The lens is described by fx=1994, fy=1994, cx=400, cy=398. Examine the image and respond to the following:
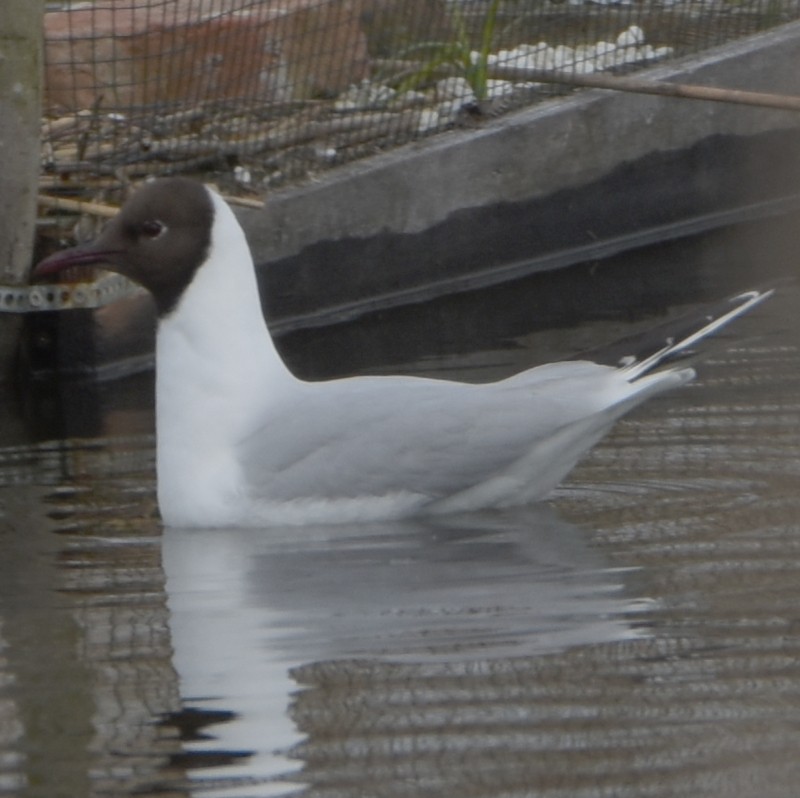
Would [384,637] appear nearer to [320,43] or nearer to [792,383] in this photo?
[792,383]

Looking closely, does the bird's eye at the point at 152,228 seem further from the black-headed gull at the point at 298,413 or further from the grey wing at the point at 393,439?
the grey wing at the point at 393,439

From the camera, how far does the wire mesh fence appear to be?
27.4 feet

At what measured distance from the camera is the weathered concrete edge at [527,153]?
28.7 ft

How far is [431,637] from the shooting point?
13.8 feet

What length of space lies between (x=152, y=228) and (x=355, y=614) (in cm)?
154

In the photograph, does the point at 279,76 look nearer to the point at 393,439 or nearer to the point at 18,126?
the point at 18,126

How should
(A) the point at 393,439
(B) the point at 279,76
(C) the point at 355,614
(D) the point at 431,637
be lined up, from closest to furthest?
(D) the point at 431,637
(C) the point at 355,614
(A) the point at 393,439
(B) the point at 279,76

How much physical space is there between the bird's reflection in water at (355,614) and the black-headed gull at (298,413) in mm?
93

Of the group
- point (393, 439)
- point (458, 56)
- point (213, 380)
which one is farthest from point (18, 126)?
point (393, 439)

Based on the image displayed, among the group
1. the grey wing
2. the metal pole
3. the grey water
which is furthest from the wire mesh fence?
the grey wing

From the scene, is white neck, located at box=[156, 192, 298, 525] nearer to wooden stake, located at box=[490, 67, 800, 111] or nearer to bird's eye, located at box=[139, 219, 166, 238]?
bird's eye, located at box=[139, 219, 166, 238]

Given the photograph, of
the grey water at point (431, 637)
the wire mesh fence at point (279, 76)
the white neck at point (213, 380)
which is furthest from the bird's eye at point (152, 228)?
the wire mesh fence at point (279, 76)

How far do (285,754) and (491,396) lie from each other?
1923mm

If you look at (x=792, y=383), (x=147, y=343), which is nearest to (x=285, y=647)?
(x=792, y=383)
